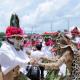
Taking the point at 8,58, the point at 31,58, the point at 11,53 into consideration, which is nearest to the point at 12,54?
the point at 11,53

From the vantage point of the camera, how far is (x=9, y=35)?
304 inches

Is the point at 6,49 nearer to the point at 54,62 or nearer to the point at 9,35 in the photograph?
the point at 9,35

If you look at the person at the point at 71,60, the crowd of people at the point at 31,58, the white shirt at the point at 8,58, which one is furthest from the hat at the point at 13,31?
the person at the point at 71,60

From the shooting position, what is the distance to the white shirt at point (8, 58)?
729 centimetres

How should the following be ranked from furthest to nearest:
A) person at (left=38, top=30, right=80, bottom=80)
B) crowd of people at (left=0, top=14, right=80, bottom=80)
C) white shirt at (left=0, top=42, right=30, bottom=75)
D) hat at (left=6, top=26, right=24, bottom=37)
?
person at (left=38, top=30, right=80, bottom=80) < hat at (left=6, top=26, right=24, bottom=37) < crowd of people at (left=0, top=14, right=80, bottom=80) < white shirt at (left=0, top=42, right=30, bottom=75)

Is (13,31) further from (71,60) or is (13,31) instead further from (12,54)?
(71,60)

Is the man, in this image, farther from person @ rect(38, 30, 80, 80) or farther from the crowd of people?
person @ rect(38, 30, 80, 80)

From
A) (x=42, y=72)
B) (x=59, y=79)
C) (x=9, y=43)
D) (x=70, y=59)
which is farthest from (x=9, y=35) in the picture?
(x=42, y=72)

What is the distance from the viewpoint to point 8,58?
7.30 metres

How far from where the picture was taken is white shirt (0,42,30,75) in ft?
23.9

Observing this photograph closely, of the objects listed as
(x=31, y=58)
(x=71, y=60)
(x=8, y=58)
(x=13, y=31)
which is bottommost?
(x=71, y=60)

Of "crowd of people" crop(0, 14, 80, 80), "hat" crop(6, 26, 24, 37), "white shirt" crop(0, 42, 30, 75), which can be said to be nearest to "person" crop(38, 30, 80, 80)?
"crowd of people" crop(0, 14, 80, 80)

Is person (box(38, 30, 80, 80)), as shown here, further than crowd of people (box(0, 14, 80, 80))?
Yes

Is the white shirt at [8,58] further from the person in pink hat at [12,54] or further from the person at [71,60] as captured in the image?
the person at [71,60]
